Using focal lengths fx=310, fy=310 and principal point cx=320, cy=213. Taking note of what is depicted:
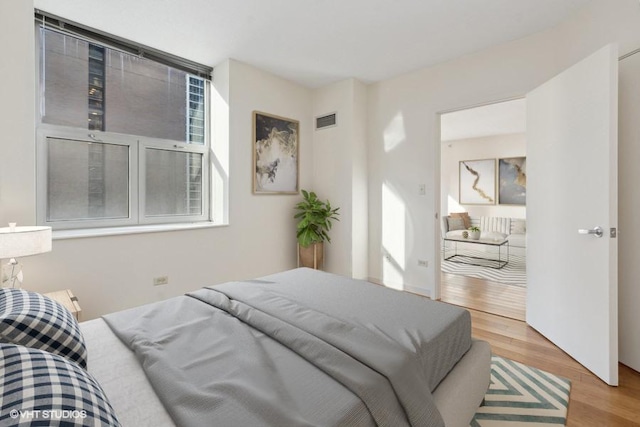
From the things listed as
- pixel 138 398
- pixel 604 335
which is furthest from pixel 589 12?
pixel 138 398

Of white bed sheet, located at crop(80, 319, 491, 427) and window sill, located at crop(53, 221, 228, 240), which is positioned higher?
window sill, located at crop(53, 221, 228, 240)

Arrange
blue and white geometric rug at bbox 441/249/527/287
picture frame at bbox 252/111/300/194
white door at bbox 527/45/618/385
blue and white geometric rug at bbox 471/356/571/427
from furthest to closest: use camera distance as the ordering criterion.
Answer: blue and white geometric rug at bbox 441/249/527/287
picture frame at bbox 252/111/300/194
white door at bbox 527/45/618/385
blue and white geometric rug at bbox 471/356/571/427

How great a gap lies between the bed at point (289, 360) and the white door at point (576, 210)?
92 cm

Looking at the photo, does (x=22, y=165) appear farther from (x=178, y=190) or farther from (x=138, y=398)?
(x=138, y=398)

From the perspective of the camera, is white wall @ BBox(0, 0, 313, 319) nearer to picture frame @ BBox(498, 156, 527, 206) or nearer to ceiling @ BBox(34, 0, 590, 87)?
ceiling @ BBox(34, 0, 590, 87)

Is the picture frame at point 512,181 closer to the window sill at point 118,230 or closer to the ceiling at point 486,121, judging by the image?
the ceiling at point 486,121

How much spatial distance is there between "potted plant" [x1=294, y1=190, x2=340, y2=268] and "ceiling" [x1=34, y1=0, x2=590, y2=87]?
5.31ft

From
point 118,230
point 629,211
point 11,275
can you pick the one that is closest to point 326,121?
point 118,230

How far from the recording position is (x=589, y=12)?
90.9 inches

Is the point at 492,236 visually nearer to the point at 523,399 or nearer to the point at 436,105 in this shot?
the point at 436,105

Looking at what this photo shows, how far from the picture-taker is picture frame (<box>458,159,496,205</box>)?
6.63m

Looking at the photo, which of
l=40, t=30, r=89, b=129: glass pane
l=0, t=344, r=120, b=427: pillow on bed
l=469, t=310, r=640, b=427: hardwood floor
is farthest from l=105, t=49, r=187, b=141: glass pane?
l=469, t=310, r=640, b=427: hardwood floor

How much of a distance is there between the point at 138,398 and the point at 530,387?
205cm

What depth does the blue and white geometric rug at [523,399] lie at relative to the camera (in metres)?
1.57
